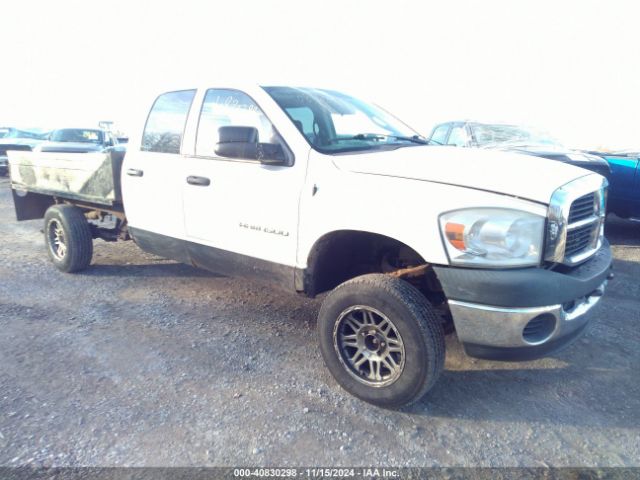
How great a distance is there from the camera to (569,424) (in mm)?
2816

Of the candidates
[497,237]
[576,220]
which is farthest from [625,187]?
[497,237]

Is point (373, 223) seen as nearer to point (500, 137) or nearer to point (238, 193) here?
point (238, 193)

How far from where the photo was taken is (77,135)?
44.9ft

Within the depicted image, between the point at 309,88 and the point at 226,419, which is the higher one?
the point at 309,88

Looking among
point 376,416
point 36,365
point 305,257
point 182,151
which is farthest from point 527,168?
point 36,365

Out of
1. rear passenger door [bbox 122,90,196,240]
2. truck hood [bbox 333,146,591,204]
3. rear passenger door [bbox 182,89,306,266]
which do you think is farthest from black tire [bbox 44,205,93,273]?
truck hood [bbox 333,146,591,204]

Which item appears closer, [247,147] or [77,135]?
[247,147]

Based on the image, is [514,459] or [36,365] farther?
[36,365]

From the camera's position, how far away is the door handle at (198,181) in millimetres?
3725

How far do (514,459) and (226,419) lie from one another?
159cm

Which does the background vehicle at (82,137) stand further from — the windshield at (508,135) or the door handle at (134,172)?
the windshield at (508,135)

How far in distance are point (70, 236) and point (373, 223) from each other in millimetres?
3897

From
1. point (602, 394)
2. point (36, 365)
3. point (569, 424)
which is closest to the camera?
point (569, 424)

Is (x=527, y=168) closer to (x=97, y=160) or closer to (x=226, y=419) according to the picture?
(x=226, y=419)
